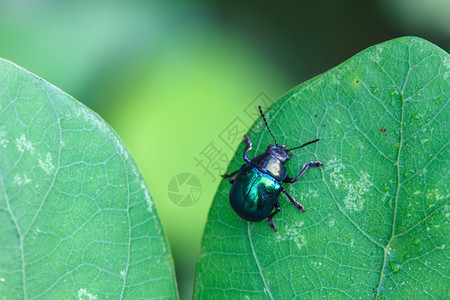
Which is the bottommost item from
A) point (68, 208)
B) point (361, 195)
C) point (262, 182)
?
point (361, 195)

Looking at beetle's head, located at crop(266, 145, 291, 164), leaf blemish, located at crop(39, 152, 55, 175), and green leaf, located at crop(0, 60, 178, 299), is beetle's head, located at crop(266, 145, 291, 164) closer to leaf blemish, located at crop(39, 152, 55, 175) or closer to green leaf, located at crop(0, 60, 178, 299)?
green leaf, located at crop(0, 60, 178, 299)

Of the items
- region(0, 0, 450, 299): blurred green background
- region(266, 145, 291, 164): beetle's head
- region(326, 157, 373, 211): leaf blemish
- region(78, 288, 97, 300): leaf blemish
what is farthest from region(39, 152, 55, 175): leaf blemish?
region(0, 0, 450, 299): blurred green background

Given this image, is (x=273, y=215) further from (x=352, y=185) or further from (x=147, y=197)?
(x=147, y=197)

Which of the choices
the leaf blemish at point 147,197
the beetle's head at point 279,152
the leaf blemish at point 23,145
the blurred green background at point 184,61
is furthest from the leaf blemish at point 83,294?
the blurred green background at point 184,61

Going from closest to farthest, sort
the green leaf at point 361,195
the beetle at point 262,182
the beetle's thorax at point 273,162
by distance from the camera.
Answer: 1. the green leaf at point 361,195
2. the beetle at point 262,182
3. the beetle's thorax at point 273,162

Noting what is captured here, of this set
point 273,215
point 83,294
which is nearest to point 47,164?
point 83,294

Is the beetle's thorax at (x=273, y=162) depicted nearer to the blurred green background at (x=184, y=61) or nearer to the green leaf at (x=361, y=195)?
the green leaf at (x=361, y=195)
